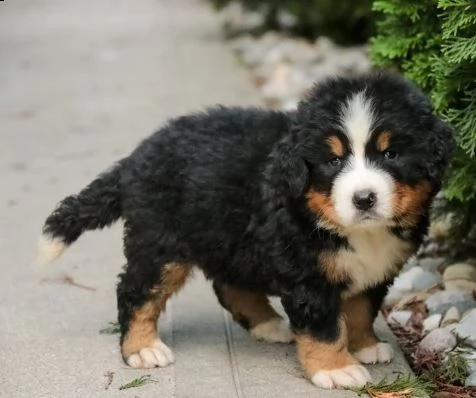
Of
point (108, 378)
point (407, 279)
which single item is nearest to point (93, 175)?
point (407, 279)

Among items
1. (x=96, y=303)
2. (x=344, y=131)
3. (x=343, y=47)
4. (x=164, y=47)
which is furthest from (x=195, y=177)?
(x=164, y=47)

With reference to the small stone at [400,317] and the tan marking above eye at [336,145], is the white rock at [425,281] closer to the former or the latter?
the small stone at [400,317]

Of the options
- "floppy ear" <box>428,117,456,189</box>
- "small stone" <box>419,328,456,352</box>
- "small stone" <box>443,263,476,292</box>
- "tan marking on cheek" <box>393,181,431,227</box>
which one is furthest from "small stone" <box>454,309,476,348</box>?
"floppy ear" <box>428,117,456,189</box>

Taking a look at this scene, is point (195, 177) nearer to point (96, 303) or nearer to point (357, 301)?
point (357, 301)

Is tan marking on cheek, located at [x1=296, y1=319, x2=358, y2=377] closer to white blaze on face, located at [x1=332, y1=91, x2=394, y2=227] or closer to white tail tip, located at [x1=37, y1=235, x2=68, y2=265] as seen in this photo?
white blaze on face, located at [x1=332, y1=91, x2=394, y2=227]

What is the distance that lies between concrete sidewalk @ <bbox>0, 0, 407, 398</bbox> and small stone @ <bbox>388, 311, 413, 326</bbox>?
0.79 meters

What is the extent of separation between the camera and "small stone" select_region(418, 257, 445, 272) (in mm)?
6277

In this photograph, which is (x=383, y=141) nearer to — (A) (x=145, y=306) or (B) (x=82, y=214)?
(A) (x=145, y=306)

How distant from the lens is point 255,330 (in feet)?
17.0

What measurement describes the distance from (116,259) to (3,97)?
228 inches

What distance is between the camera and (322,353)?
450cm

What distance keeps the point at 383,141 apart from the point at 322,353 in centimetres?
95

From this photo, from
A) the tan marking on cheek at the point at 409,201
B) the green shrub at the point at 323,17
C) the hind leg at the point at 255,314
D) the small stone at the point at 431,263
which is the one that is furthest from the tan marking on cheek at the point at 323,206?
the green shrub at the point at 323,17

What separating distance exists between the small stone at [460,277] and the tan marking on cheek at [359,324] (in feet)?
3.37
